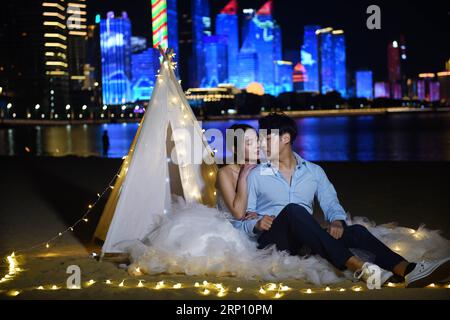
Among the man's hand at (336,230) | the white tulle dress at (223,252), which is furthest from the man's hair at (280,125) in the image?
the white tulle dress at (223,252)

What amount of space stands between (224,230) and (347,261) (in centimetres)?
135

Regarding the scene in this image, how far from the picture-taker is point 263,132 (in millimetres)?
6559

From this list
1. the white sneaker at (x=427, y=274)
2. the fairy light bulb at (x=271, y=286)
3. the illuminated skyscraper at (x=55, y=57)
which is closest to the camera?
the white sneaker at (x=427, y=274)

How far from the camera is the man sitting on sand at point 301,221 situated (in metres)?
5.78

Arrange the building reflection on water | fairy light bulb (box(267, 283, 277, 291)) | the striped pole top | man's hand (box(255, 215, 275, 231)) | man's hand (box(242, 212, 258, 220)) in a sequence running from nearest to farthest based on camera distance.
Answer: fairy light bulb (box(267, 283, 277, 291)) → man's hand (box(255, 215, 275, 231)) → man's hand (box(242, 212, 258, 220)) → the building reflection on water → the striped pole top

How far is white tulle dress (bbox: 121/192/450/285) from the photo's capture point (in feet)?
20.4

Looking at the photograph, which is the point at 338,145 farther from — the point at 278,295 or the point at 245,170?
the point at 278,295

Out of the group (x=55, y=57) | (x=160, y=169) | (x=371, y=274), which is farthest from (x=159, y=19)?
(x=371, y=274)

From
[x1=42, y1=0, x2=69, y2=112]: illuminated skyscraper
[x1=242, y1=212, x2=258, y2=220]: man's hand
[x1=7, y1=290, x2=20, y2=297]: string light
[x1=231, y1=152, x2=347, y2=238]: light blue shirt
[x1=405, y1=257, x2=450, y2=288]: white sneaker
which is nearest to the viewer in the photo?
[x1=405, y1=257, x2=450, y2=288]: white sneaker

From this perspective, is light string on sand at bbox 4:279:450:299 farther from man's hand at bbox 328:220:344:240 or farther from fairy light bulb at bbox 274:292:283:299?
man's hand at bbox 328:220:344:240

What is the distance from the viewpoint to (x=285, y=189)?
21.8ft

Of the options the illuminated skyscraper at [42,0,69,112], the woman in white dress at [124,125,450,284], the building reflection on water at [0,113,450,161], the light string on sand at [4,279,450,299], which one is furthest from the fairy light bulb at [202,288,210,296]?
the illuminated skyscraper at [42,0,69,112]

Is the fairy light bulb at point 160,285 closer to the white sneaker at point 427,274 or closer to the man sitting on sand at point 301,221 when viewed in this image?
the man sitting on sand at point 301,221

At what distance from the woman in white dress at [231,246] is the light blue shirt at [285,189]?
14cm
